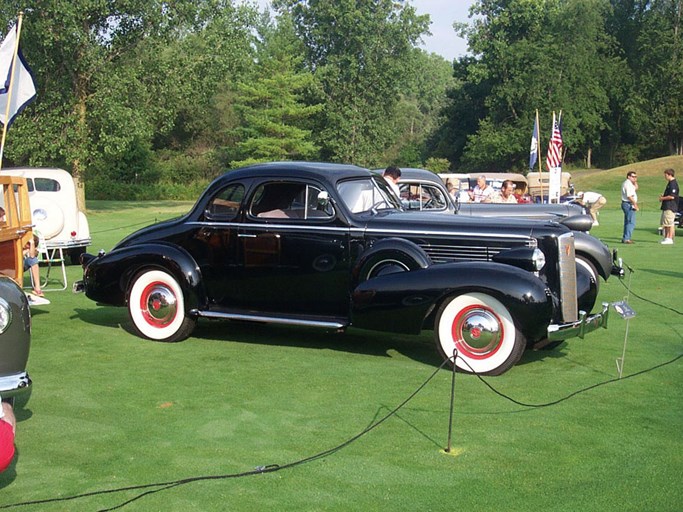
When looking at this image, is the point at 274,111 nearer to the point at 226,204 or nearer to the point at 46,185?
the point at 46,185

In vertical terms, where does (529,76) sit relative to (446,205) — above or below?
above

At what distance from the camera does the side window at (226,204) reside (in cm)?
895

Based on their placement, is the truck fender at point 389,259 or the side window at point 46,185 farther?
the side window at point 46,185

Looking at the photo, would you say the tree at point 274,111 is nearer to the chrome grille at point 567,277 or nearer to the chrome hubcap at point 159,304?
the chrome hubcap at point 159,304

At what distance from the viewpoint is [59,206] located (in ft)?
52.2

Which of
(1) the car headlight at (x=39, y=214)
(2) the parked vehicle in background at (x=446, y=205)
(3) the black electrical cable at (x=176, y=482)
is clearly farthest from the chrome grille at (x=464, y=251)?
(1) the car headlight at (x=39, y=214)

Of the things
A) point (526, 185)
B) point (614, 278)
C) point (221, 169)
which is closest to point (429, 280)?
point (614, 278)

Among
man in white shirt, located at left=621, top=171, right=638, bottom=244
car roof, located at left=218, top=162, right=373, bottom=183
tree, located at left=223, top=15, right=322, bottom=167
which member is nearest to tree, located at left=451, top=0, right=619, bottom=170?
tree, located at left=223, top=15, right=322, bottom=167

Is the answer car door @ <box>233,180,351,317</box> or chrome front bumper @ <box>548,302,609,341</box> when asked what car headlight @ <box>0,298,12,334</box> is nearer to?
car door @ <box>233,180,351,317</box>

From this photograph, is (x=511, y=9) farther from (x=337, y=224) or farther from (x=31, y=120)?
(x=337, y=224)

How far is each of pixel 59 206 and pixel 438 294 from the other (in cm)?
1040

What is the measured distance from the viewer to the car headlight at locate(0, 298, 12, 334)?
5215 millimetres

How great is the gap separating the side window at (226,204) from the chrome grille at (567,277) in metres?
3.33

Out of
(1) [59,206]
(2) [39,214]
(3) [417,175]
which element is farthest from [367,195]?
(1) [59,206]
